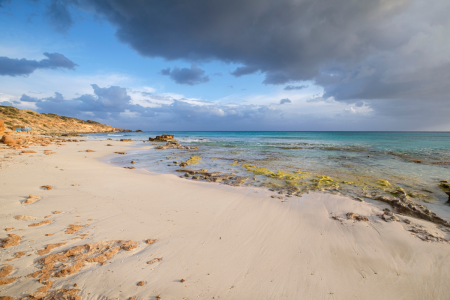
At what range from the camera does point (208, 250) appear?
147 inches

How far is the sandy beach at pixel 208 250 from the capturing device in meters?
2.80

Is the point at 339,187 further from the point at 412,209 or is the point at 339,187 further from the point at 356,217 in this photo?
the point at 356,217

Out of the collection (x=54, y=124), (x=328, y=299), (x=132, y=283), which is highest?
(x=54, y=124)

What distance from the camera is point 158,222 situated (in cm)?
470

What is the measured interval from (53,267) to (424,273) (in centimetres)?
668

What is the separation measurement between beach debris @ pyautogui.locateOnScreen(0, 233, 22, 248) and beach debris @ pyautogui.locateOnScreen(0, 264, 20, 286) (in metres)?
0.76

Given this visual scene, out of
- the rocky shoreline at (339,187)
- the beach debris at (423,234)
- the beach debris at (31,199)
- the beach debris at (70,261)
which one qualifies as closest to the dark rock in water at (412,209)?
the rocky shoreline at (339,187)

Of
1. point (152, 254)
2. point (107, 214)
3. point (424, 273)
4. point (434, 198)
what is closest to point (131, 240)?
point (152, 254)

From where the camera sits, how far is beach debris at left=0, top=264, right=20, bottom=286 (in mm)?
2535

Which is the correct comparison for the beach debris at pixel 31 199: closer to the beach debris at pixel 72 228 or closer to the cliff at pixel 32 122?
the beach debris at pixel 72 228

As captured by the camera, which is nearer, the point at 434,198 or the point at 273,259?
the point at 273,259

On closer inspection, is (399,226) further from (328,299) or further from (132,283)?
(132,283)

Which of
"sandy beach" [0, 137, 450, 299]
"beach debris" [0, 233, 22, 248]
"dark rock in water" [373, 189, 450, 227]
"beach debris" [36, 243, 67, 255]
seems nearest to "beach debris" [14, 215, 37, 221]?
"sandy beach" [0, 137, 450, 299]

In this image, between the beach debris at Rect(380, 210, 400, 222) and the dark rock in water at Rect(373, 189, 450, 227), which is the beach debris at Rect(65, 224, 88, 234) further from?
the dark rock in water at Rect(373, 189, 450, 227)
